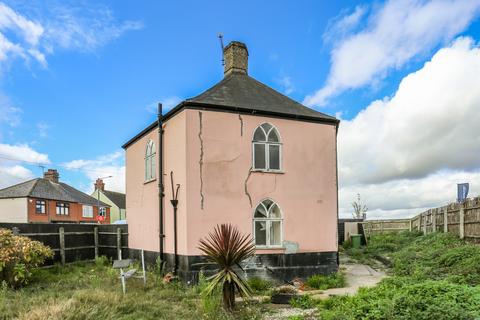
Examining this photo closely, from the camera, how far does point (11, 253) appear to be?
11.0 metres

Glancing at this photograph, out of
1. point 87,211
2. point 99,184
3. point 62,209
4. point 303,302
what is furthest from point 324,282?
point 99,184

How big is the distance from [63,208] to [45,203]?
3106 millimetres

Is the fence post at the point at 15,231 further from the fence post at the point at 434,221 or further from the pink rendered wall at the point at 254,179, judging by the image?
the fence post at the point at 434,221

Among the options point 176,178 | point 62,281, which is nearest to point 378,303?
point 176,178

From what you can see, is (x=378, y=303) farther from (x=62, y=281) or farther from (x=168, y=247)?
(x=62, y=281)

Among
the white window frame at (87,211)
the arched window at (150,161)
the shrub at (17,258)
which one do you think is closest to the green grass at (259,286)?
the arched window at (150,161)

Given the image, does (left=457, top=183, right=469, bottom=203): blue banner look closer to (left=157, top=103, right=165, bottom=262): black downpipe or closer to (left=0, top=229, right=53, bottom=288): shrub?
(left=157, top=103, right=165, bottom=262): black downpipe

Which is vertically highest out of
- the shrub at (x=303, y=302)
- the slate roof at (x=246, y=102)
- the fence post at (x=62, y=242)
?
the slate roof at (x=246, y=102)

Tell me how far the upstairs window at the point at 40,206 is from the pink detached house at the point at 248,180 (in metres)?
32.6

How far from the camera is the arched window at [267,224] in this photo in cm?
1243

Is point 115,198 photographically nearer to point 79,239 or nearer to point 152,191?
point 79,239

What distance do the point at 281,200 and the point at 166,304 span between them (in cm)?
517

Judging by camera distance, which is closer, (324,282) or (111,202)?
(324,282)

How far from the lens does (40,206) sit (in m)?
42.3
